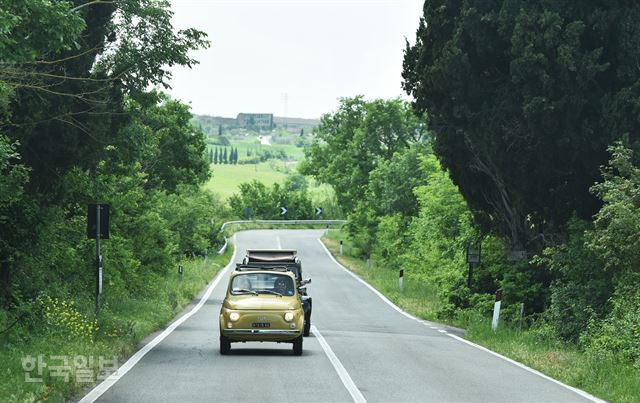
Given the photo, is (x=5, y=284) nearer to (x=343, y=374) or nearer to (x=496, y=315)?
(x=343, y=374)

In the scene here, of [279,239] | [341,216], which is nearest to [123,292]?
[279,239]

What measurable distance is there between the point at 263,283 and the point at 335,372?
183 inches

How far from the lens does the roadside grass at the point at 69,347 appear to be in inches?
539

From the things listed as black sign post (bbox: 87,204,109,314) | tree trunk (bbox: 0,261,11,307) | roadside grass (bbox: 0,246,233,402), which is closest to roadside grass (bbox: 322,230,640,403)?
roadside grass (bbox: 0,246,233,402)

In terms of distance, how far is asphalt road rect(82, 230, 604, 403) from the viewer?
573 inches

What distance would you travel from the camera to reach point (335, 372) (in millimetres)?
17625

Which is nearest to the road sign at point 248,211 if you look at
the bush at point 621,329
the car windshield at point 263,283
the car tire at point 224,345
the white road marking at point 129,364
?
the white road marking at point 129,364

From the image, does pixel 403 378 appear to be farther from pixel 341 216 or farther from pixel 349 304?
pixel 341 216

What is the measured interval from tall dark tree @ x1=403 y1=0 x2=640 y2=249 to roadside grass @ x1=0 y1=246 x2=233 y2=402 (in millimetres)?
9474

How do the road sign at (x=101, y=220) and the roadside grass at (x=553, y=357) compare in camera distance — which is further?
the road sign at (x=101, y=220)

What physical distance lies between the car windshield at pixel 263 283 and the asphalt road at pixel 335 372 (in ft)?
3.98

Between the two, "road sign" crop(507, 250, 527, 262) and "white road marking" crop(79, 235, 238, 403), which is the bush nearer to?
"road sign" crop(507, 250, 527, 262)

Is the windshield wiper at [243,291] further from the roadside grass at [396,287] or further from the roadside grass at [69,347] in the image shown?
the roadside grass at [396,287]

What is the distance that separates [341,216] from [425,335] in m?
96.1
